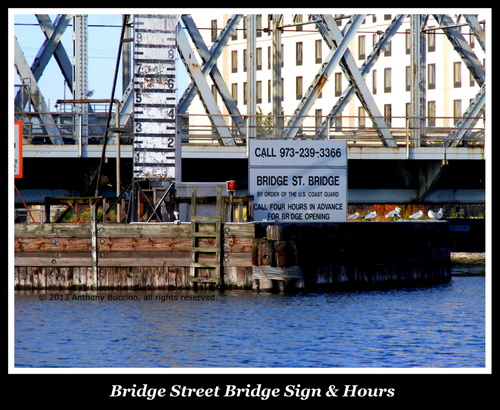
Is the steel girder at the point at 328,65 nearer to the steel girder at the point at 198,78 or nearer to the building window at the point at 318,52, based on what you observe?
the steel girder at the point at 198,78

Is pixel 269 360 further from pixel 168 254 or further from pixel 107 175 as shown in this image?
pixel 107 175

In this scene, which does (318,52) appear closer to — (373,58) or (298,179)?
(373,58)

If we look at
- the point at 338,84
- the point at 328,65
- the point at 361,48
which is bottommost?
the point at 328,65

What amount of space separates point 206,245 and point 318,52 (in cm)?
6022

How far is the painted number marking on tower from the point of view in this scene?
31.8m

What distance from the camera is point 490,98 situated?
18.8m

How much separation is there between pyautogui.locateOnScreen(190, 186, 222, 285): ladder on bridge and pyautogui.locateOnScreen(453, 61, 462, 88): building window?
5639 cm

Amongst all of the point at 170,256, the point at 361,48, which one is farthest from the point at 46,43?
the point at 361,48

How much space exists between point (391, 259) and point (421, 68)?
10.1m

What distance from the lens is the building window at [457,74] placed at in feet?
275

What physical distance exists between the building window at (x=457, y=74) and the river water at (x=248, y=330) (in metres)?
53.6

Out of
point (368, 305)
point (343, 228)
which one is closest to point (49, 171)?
point (343, 228)

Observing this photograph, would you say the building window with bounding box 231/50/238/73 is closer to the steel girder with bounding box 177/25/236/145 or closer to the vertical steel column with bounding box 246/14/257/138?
the vertical steel column with bounding box 246/14/257/138

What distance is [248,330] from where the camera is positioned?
2467 cm
